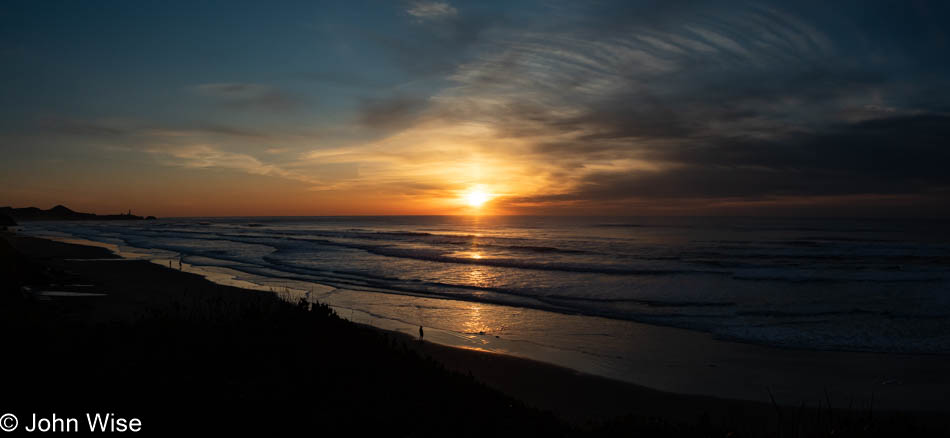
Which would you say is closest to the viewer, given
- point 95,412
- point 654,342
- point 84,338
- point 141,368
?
point 95,412

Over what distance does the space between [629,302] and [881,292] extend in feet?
34.6

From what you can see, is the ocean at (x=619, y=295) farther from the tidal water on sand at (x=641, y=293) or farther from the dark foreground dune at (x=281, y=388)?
the dark foreground dune at (x=281, y=388)

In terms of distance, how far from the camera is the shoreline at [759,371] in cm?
816

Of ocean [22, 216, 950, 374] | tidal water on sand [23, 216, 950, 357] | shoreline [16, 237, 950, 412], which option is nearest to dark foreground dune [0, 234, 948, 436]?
shoreline [16, 237, 950, 412]

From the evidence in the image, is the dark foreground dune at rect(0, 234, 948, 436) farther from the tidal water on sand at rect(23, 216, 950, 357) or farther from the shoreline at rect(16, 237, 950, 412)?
the tidal water on sand at rect(23, 216, 950, 357)

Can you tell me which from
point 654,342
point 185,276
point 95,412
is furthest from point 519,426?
point 185,276

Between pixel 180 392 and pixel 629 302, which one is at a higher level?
pixel 180 392

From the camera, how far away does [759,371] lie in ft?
31.5

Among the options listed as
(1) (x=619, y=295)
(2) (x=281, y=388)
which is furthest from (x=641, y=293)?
(2) (x=281, y=388)

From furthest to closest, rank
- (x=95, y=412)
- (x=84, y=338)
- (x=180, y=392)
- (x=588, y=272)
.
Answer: (x=588, y=272) → (x=84, y=338) → (x=180, y=392) → (x=95, y=412)

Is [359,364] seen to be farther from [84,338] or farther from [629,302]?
[629,302]

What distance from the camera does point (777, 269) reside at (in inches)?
1057

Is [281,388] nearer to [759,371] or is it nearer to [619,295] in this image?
[759,371]

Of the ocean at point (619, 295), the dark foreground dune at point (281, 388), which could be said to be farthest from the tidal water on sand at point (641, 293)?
the dark foreground dune at point (281, 388)
